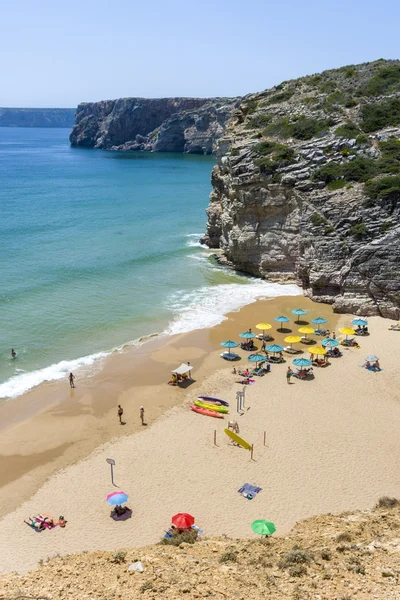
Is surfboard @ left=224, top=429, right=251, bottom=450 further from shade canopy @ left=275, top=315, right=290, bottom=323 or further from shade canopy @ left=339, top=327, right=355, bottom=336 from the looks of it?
shade canopy @ left=275, top=315, right=290, bottom=323

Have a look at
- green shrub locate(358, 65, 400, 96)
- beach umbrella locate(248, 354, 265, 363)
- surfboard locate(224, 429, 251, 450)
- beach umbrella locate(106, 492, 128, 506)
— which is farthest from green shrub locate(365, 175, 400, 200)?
beach umbrella locate(106, 492, 128, 506)

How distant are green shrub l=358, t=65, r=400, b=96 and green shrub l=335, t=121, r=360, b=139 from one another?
26.1 feet

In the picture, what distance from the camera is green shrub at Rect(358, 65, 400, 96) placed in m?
52.7

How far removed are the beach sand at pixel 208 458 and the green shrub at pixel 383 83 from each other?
113 ft

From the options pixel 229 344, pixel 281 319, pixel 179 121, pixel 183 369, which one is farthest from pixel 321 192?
pixel 179 121

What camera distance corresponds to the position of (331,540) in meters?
14.5

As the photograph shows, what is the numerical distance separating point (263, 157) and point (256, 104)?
48.2 ft

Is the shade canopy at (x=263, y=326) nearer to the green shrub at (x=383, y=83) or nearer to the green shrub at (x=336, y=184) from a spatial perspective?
the green shrub at (x=336, y=184)

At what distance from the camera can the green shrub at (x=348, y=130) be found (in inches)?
1816

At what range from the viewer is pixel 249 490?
63.7 feet

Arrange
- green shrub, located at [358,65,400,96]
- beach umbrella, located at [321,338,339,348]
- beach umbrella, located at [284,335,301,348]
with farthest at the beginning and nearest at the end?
green shrub, located at [358,65,400,96] < beach umbrella, located at [284,335,301,348] < beach umbrella, located at [321,338,339,348]

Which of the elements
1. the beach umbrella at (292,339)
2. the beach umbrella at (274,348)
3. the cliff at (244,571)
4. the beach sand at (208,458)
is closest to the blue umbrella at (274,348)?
the beach umbrella at (274,348)

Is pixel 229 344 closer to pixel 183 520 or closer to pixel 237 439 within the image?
pixel 237 439

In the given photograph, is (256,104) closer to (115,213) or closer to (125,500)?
(115,213)
